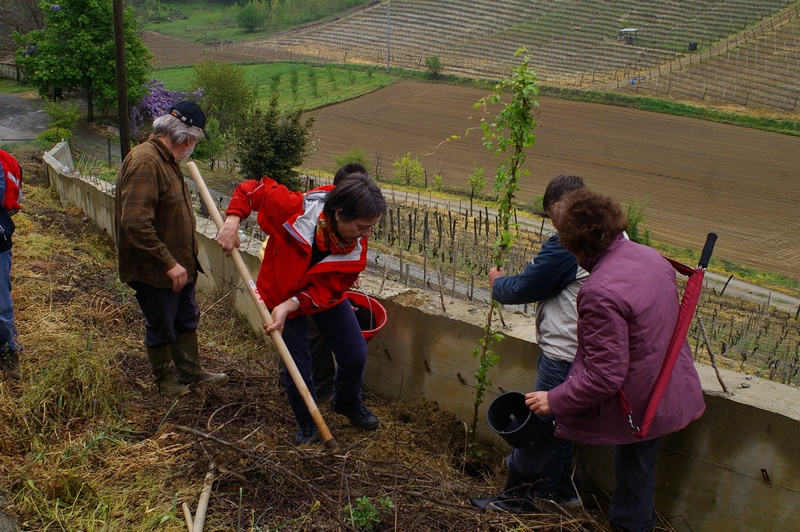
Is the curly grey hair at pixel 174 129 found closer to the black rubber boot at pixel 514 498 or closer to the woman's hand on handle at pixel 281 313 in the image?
the woman's hand on handle at pixel 281 313

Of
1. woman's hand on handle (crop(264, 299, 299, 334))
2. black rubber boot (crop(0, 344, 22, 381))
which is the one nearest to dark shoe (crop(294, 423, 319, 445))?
woman's hand on handle (crop(264, 299, 299, 334))

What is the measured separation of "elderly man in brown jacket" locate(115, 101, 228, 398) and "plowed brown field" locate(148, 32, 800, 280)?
2012 cm

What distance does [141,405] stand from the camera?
4242 millimetres

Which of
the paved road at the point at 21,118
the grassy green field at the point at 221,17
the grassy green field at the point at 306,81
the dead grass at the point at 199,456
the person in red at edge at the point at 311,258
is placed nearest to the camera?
the dead grass at the point at 199,456

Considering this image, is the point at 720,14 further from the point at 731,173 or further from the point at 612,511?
the point at 612,511

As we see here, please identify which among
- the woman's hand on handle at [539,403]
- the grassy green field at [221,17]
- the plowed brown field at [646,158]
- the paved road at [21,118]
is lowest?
the plowed brown field at [646,158]

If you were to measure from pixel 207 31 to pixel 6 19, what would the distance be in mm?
43909

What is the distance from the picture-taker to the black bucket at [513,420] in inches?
132

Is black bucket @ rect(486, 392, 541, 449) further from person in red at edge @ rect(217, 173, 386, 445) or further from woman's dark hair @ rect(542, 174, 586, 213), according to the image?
woman's dark hair @ rect(542, 174, 586, 213)

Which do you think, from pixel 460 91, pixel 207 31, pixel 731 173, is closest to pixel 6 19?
pixel 460 91

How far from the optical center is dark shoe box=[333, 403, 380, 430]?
14.1 ft

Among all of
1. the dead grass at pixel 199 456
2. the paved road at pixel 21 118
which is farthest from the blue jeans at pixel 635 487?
the paved road at pixel 21 118

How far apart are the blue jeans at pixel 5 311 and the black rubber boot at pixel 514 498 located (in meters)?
3.01

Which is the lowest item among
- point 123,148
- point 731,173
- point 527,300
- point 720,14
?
point 731,173
